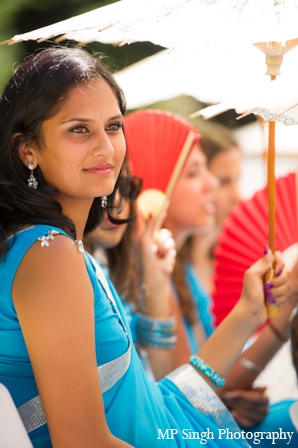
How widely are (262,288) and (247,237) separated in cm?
85

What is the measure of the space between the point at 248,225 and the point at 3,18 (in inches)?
89.7

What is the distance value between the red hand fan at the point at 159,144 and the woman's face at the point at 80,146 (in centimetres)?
113

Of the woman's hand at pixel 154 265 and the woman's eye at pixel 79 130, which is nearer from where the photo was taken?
the woman's eye at pixel 79 130

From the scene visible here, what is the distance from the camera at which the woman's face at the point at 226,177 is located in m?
4.24

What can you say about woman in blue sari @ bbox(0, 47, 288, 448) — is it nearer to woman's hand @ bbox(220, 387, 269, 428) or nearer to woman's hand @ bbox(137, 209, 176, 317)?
woman's hand @ bbox(220, 387, 269, 428)

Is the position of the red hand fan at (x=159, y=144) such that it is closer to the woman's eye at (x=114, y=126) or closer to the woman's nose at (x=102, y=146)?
the woman's eye at (x=114, y=126)

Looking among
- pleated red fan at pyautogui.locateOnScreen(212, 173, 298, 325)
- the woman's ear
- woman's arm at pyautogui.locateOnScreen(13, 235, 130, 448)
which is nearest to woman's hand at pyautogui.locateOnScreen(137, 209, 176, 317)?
pleated red fan at pyautogui.locateOnScreen(212, 173, 298, 325)

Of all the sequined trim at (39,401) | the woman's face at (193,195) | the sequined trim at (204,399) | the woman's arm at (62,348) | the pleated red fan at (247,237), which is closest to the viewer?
the woman's arm at (62,348)

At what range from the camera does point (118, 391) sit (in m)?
1.57

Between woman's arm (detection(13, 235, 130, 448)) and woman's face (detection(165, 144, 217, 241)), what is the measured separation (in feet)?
6.18

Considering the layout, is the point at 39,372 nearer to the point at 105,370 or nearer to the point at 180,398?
the point at 105,370

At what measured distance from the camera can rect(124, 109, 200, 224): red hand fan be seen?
2.72m

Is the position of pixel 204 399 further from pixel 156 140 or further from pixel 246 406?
pixel 156 140

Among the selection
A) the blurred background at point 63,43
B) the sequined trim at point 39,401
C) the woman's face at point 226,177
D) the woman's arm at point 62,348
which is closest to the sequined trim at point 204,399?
the sequined trim at point 39,401
